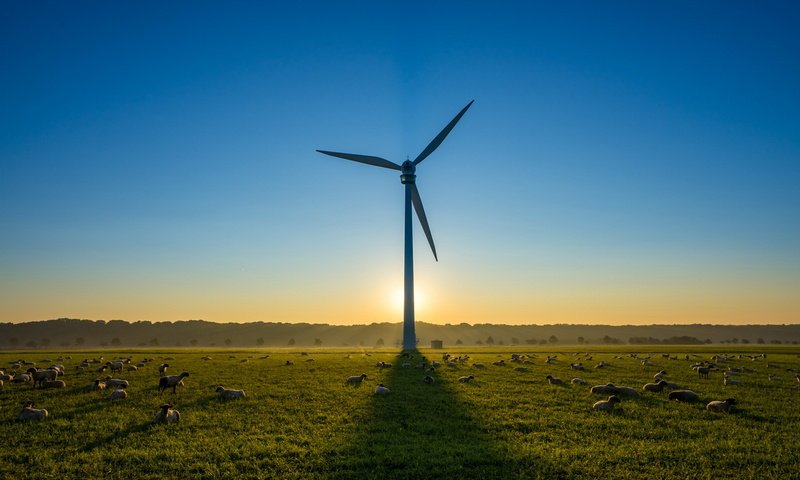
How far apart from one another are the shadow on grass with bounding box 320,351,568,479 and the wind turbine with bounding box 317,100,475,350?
2140 inches

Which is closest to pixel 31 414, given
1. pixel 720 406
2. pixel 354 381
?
pixel 354 381

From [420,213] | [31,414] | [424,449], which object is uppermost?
[420,213]

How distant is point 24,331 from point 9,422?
232 meters

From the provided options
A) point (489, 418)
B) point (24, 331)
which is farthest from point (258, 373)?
point (24, 331)

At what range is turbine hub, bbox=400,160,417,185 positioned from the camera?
264 feet

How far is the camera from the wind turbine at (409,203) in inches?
2908

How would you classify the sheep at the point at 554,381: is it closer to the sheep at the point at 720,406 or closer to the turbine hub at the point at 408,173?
the sheep at the point at 720,406

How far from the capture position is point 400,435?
1435cm

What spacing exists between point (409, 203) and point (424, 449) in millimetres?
66074

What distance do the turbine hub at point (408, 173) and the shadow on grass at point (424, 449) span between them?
63.0m

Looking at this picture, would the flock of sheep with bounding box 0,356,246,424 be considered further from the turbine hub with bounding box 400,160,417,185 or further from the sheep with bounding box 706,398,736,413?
the turbine hub with bounding box 400,160,417,185

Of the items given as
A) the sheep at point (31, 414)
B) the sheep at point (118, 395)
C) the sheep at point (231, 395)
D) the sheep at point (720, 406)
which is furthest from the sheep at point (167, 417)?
the sheep at point (720, 406)

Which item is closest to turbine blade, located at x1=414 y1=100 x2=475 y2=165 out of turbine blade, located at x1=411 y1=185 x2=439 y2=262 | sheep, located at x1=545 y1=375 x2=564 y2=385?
turbine blade, located at x1=411 y1=185 x2=439 y2=262

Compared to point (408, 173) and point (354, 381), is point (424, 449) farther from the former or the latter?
point (408, 173)
